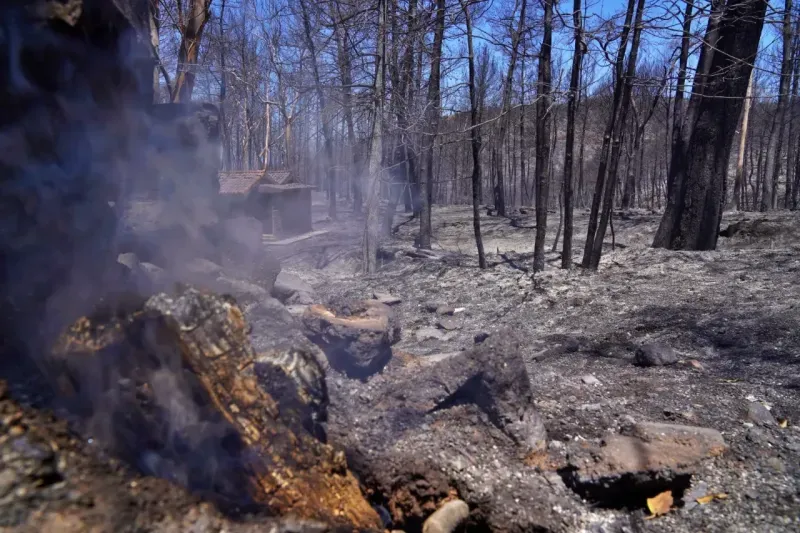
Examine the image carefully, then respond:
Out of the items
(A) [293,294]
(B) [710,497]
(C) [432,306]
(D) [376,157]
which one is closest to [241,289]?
(A) [293,294]

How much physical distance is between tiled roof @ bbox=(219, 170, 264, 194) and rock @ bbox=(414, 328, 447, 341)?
9321mm

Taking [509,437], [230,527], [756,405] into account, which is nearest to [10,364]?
[230,527]

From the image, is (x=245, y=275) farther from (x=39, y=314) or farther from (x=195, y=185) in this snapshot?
(x=39, y=314)

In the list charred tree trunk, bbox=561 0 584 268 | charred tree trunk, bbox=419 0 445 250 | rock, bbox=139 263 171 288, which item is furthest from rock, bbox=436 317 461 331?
rock, bbox=139 263 171 288

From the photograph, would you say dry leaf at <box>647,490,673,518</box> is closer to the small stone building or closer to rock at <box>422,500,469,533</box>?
rock at <box>422,500,469,533</box>

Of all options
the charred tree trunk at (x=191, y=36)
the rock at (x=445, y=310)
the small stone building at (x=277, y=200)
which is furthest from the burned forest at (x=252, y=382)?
the small stone building at (x=277, y=200)

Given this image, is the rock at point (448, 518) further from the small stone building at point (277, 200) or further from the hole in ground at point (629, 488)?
the small stone building at point (277, 200)

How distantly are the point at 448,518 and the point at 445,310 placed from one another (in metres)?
4.02

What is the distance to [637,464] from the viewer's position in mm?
2861

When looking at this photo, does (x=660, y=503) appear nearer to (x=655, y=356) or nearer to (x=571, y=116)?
(x=655, y=356)

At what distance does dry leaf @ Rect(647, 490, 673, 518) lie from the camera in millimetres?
2797

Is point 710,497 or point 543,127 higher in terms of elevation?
point 543,127

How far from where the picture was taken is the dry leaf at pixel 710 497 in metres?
2.83

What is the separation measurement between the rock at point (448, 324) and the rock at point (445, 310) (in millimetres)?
174
